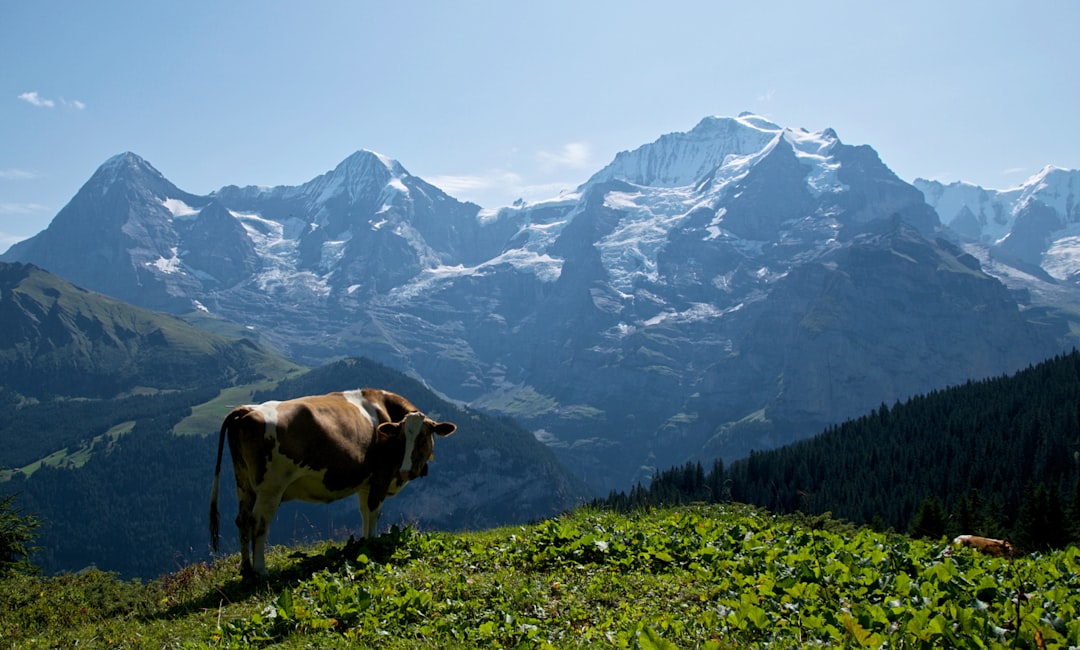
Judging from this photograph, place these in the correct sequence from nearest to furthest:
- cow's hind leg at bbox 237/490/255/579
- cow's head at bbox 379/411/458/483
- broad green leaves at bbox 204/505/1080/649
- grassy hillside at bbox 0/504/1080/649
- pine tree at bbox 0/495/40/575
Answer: broad green leaves at bbox 204/505/1080/649, grassy hillside at bbox 0/504/1080/649, cow's hind leg at bbox 237/490/255/579, cow's head at bbox 379/411/458/483, pine tree at bbox 0/495/40/575

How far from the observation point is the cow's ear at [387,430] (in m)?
18.0

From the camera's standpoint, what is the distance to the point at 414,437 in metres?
18.5

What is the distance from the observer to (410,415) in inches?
724

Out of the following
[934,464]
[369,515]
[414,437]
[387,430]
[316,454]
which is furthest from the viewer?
[934,464]

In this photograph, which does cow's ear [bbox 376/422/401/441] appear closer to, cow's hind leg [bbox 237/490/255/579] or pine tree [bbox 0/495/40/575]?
cow's hind leg [bbox 237/490/255/579]

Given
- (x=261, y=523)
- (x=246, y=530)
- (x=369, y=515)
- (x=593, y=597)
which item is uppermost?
(x=261, y=523)

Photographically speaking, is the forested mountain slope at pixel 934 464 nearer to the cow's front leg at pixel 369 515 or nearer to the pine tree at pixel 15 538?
the pine tree at pixel 15 538

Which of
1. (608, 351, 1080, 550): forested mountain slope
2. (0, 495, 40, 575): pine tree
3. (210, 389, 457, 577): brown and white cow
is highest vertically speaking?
(210, 389, 457, 577): brown and white cow

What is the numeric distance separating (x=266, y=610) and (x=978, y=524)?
74640 millimetres

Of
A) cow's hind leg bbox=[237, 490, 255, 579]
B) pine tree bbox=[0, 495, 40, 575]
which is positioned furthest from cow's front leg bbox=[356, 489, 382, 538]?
pine tree bbox=[0, 495, 40, 575]

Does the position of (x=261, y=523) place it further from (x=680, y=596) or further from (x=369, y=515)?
(x=680, y=596)

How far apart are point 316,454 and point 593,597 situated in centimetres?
724

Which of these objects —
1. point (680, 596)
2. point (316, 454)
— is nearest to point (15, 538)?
point (316, 454)

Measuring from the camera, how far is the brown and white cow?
623 inches
